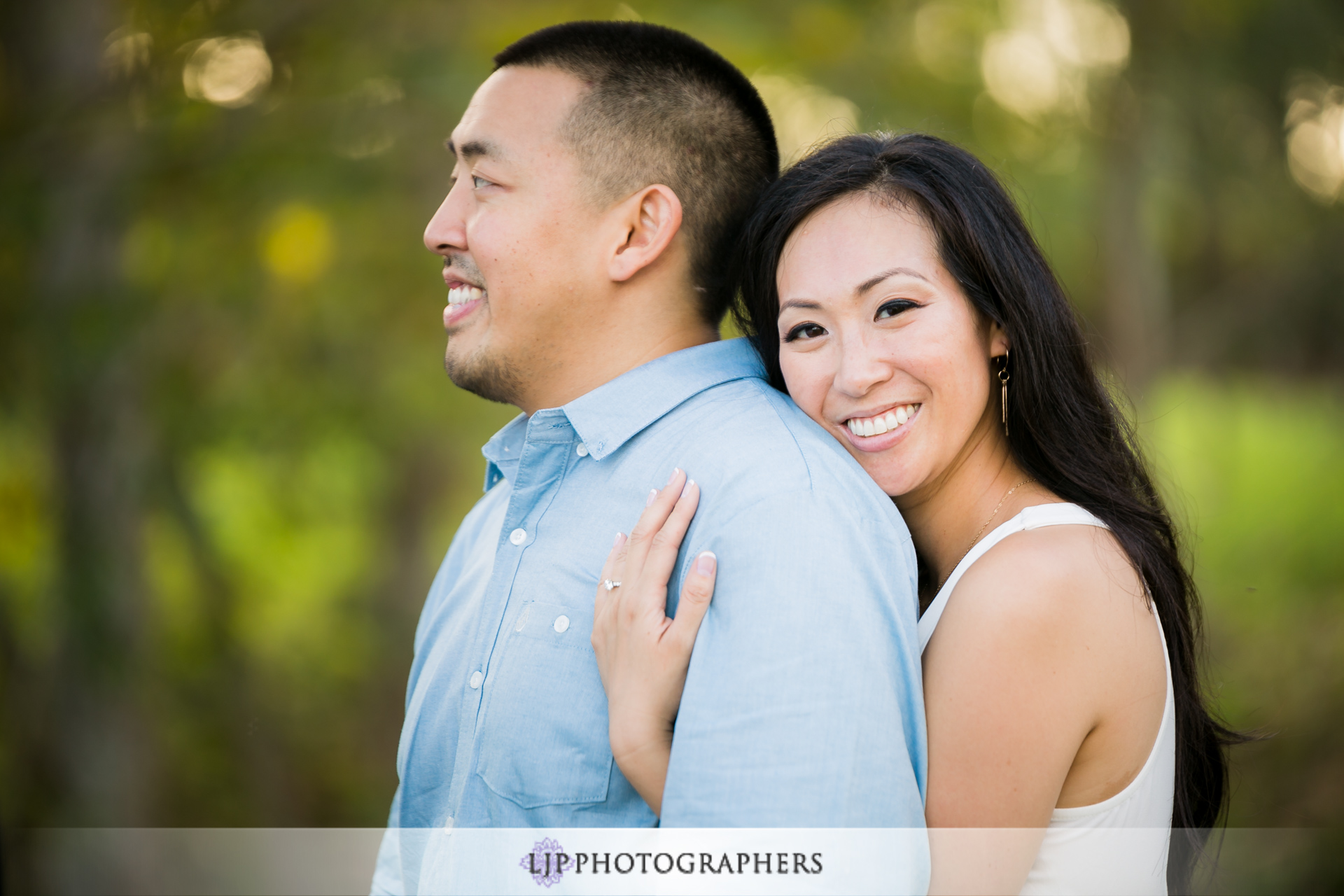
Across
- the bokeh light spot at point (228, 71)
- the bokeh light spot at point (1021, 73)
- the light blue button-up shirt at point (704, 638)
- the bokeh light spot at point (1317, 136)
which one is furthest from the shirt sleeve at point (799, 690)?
the bokeh light spot at point (1317, 136)

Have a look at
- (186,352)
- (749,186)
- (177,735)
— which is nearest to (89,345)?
(186,352)

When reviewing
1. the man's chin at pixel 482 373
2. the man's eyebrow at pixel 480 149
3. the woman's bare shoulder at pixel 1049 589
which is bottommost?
the woman's bare shoulder at pixel 1049 589

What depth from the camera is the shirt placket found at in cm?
168

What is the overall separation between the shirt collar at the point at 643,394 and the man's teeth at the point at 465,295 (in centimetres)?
36

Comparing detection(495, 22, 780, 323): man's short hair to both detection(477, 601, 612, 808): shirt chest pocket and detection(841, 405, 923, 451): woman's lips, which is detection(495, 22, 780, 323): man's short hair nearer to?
detection(841, 405, 923, 451): woman's lips

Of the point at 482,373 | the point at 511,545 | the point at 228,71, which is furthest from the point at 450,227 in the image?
the point at 228,71

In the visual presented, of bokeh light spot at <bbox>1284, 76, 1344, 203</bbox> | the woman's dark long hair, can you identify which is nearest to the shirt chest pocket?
the woman's dark long hair

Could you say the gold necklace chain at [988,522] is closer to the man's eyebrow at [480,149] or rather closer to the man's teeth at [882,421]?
the man's teeth at [882,421]

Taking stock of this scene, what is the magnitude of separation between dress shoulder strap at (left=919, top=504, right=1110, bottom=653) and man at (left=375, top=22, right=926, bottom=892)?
17 cm

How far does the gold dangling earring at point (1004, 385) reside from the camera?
1.93 metres

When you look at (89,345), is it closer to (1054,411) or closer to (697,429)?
(697,429)

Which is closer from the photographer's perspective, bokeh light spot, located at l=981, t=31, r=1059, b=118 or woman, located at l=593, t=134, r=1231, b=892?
woman, located at l=593, t=134, r=1231, b=892

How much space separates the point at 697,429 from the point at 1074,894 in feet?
3.33

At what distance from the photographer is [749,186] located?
2.24m
